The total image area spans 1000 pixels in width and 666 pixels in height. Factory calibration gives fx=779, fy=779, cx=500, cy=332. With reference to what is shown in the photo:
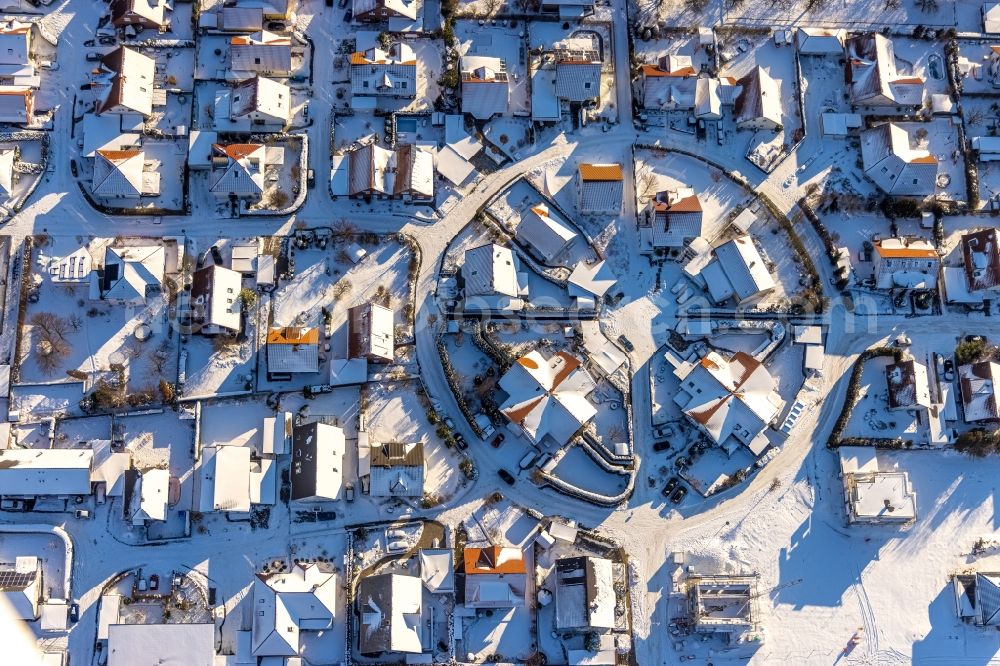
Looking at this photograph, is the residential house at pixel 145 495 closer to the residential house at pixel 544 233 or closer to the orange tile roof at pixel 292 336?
the orange tile roof at pixel 292 336

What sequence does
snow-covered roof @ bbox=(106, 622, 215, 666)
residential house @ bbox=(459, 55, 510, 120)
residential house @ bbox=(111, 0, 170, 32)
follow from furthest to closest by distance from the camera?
1. residential house @ bbox=(459, 55, 510, 120)
2. residential house @ bbox=(111, 0, 170, 32)
3. snow-covered roof @ bbox=(106, 622, 215, 666)

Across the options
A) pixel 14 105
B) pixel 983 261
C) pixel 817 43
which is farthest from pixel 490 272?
pixel 983 261

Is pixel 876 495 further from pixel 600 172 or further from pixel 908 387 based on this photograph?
pixel 600 172

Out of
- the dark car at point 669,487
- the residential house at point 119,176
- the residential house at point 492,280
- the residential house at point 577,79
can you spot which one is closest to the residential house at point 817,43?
the residential house at point 577,79

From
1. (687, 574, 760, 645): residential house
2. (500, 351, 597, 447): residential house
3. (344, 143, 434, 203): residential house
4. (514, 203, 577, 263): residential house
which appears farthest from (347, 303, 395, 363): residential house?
(687, 574, 760, 645): residential house

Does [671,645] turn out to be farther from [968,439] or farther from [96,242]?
[96,242]

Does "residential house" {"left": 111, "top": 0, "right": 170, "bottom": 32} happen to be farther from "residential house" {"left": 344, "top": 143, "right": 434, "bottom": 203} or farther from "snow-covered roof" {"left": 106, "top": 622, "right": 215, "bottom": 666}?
"snow-covered roof" {"left": 106, "top": 622, "right": 215, "bottom": 666}

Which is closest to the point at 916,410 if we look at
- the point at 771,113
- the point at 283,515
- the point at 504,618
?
the point at 771,113
